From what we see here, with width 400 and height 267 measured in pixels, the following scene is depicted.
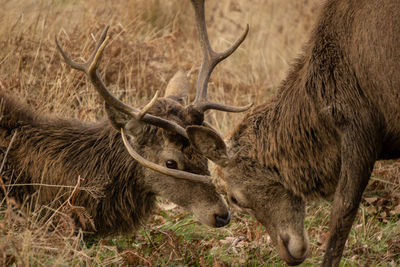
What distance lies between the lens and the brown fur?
16.7 feet

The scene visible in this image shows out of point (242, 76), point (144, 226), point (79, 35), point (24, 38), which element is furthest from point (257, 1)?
point (144, 226)

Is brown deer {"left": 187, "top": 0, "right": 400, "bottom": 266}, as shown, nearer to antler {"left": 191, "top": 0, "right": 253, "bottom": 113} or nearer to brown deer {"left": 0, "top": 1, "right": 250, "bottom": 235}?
brown deer {"left": 0, "top": 1, "right": 250, "bottom": 235}

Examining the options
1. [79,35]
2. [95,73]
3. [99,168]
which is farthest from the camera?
[79,35]

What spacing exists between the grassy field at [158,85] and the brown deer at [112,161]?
265 mm

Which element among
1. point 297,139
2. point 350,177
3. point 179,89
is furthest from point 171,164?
point 350,177

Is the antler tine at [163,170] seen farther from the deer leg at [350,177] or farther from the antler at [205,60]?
the deer leg at [350,177]

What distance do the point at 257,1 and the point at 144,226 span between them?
23.6 feet

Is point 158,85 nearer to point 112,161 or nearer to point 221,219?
point 112,161

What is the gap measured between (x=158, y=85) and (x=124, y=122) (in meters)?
3.49

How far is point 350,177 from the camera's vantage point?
13.4 ft

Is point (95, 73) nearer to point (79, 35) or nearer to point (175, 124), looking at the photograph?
point (175, 124)

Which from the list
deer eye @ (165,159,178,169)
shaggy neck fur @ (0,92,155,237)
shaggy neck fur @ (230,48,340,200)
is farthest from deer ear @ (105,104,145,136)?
shaggy neck fur @ (230,48,340,200)

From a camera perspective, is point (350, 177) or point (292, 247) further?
point (292, 247)

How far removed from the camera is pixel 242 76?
9805mm
